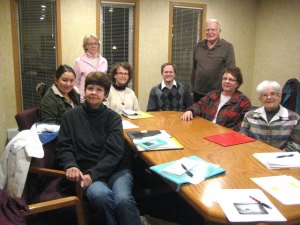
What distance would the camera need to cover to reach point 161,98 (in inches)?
131

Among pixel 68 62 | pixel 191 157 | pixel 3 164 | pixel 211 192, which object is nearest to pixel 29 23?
pixel 68 62

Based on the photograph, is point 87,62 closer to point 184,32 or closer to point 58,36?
point 58,36

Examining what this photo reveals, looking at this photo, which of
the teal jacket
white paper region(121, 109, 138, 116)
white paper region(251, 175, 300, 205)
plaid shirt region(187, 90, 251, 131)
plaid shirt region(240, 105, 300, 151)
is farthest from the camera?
white paper region(121, 109, 138, 116)

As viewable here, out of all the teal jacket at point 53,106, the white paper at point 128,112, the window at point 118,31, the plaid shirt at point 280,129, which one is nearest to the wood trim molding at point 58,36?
the window at point 118,31

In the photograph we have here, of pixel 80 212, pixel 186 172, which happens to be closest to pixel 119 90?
pixel 80 212

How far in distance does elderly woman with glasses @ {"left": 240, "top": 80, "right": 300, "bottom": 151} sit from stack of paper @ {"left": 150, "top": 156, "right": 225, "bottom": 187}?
819 mm

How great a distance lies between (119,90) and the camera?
3.11 m

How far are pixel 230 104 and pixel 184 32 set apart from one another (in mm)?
2772

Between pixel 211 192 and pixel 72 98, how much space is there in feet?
5.99

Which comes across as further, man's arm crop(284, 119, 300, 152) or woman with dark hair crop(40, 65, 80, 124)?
woman with dark hair crop(40, 65, 80, 124)

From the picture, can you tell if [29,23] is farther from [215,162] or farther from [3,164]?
[215,162]

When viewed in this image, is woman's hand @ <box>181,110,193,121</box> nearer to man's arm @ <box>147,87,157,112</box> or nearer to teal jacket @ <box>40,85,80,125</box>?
man's arm @ <box>147,87,157,112</box>

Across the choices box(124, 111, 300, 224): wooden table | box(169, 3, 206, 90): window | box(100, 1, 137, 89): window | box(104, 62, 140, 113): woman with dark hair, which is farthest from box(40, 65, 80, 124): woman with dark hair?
box(169, 3, 206, 90): window

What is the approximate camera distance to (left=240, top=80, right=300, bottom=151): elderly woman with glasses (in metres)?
2.14
